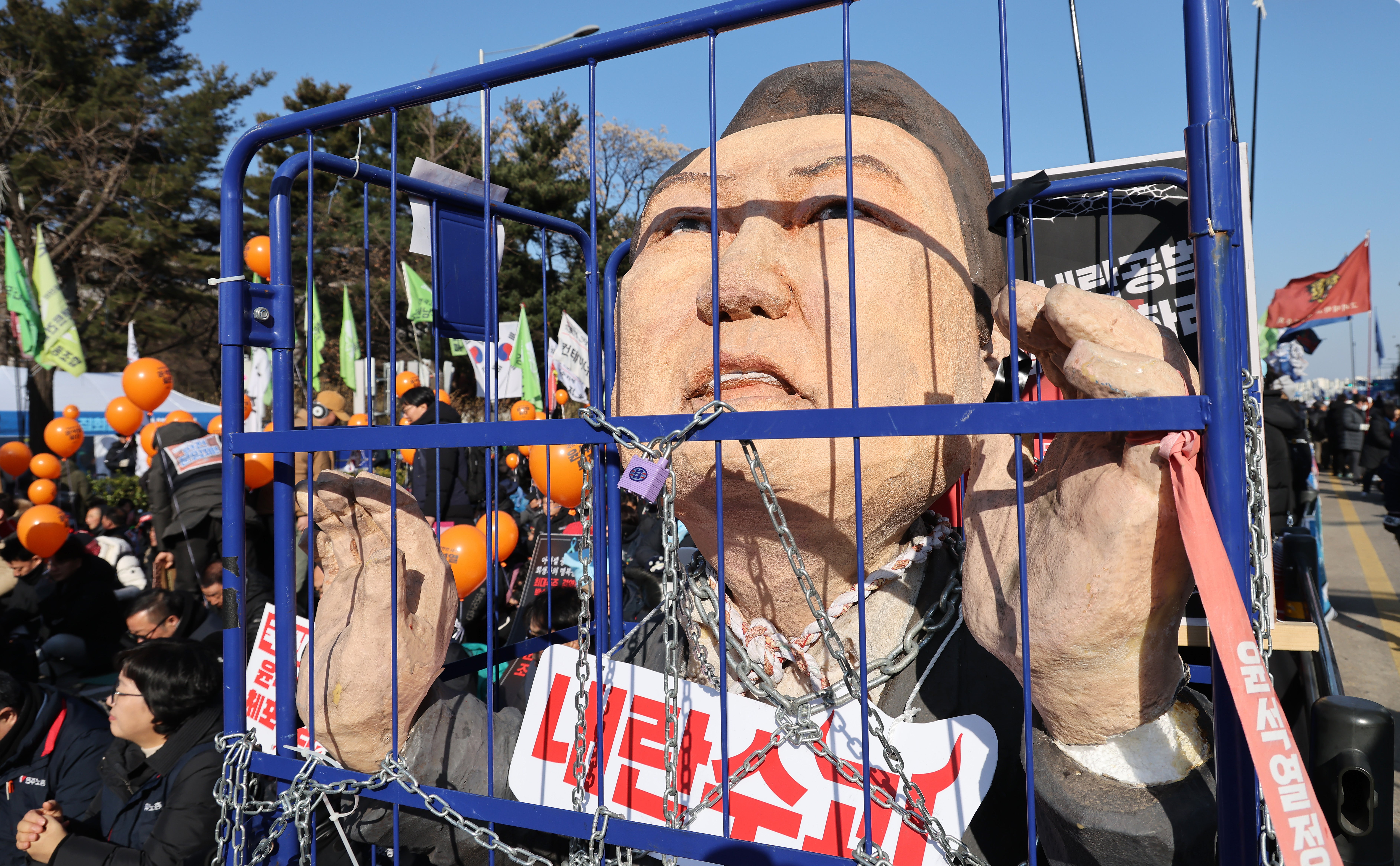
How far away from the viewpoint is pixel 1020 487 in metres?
1.18

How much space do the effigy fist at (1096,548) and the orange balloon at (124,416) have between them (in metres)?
9.36

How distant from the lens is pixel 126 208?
18.9m

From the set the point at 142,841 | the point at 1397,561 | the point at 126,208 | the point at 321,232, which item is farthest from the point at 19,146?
the point at 1397,561

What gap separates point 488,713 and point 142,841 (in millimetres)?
1813

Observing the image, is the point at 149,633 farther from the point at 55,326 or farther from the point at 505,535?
the point at 55,326

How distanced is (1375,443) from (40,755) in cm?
1601

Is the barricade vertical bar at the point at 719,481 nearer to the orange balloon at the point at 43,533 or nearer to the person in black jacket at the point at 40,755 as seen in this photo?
the person in black jacket at the point at 40,755

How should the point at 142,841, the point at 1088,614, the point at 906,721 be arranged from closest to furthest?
the point at 1088,614
the point at 906,721
the point at 142,841

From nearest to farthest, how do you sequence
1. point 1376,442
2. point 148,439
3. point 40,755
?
1. point 40,755
2. point 148,439
3. point 1376,442

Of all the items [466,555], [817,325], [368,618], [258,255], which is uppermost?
[258,255]

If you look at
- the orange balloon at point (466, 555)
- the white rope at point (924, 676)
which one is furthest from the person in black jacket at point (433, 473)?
the white rope at point (924, 676)

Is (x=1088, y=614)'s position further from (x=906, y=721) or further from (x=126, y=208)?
(x=126, y=208)

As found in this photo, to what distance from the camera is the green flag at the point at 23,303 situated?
910 cm

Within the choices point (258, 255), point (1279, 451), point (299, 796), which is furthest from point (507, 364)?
point (299, 796)
